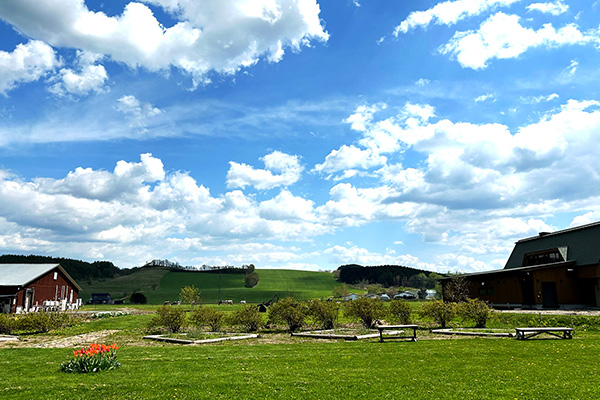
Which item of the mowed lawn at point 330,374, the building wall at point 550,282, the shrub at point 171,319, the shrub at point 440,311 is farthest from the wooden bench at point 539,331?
the building wall at point 550,282

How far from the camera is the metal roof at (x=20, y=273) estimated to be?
4600 cm

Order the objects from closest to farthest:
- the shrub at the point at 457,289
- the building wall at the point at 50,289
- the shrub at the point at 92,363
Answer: the shrub at the point at 92,363, the building wall at the point at 50,289, the shrub at the point at 457,289

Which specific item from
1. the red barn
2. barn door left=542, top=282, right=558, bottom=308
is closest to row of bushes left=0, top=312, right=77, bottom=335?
the red barn

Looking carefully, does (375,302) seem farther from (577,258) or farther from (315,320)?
(577,258)

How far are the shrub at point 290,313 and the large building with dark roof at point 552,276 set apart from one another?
28.7 m

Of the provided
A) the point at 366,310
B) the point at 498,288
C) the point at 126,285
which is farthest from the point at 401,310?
the point at 126,285

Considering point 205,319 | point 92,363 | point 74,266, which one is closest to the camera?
point 92,363

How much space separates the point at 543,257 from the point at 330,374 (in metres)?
45.1

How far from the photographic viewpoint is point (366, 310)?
2544 centimetres

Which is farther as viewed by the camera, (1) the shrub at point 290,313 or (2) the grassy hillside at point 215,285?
(2) the grassy hillside at point 215,285

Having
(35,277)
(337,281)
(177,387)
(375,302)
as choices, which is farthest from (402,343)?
(337,281)

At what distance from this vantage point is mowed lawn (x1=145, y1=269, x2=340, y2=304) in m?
94.6

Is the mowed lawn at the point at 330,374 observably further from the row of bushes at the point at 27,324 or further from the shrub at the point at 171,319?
the row of bushes at the point at 27,324

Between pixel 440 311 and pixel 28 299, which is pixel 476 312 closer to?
pixel 440 311
